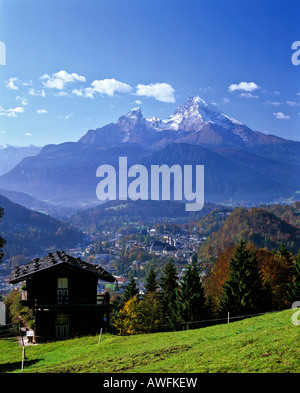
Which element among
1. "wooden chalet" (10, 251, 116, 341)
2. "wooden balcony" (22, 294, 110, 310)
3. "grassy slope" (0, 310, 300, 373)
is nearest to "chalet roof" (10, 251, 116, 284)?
"wooden chalet" (10, 251, 116, 341)

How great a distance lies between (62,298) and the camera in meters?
21.8

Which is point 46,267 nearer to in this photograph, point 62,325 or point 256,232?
point 62,325

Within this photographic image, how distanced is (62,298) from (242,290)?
15.3 metres

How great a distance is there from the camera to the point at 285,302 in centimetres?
3731

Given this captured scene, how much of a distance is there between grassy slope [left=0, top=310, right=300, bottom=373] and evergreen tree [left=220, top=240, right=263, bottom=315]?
1215 cm

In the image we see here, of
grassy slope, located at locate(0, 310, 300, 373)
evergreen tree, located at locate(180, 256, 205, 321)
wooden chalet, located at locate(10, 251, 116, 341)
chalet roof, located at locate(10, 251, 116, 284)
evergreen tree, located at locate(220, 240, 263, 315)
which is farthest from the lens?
evergreen tree, located at locate(180, 256, 205, 321)

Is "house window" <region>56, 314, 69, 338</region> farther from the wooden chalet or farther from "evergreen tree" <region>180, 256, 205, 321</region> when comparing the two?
"evergreen tree" <region>180, 256, 205, 321</region>

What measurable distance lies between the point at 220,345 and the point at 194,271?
20040 mm

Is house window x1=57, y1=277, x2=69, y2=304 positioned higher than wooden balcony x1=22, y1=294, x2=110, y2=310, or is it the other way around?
house window x1=57, y1=277, x2=69, y2=304

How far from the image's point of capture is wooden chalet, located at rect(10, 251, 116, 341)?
21.5 metres

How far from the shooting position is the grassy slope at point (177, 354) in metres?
11.1

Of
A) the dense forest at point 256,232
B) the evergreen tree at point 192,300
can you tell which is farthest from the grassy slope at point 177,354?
the dense forest at point 256,232

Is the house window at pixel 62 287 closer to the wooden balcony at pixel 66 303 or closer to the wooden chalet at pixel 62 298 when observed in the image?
the wooden chalet at pixel 62 298
